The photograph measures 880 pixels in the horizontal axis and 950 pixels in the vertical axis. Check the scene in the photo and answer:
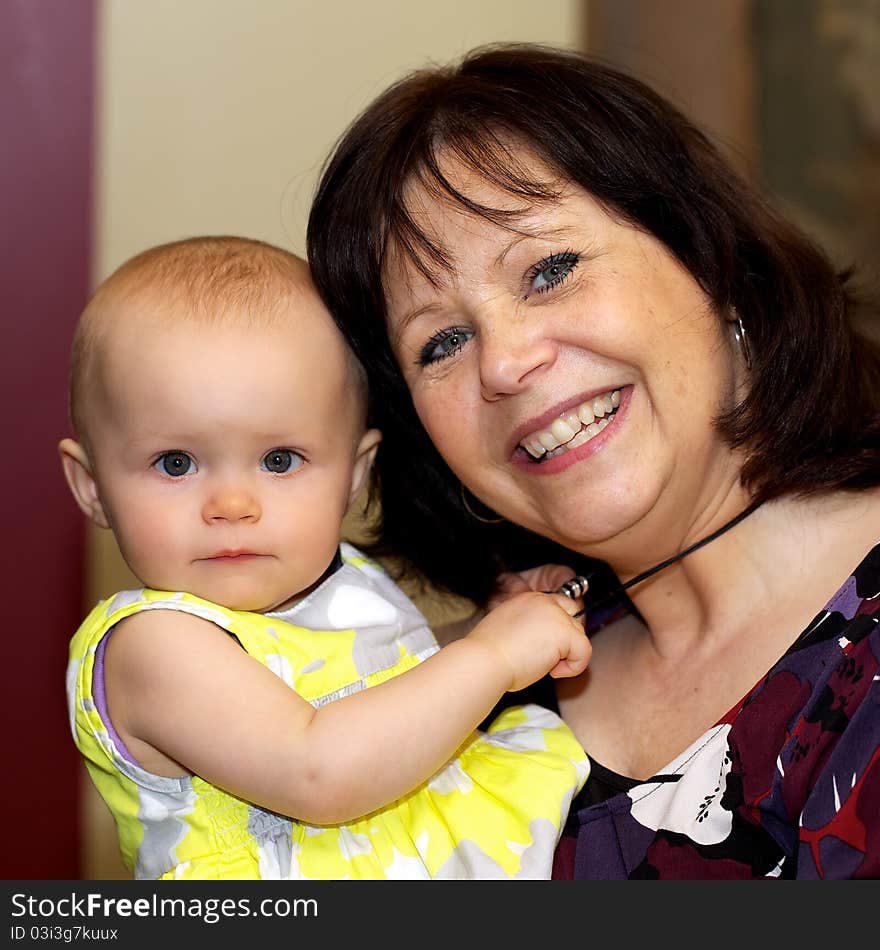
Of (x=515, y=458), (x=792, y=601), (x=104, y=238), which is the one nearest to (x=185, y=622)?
(x=515, y=458)

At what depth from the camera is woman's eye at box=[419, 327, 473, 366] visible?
144 centimetres

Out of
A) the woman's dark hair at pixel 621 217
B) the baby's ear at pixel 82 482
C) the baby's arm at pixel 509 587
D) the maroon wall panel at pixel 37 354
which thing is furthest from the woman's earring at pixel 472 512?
the maroon wall panel at pixel 37 354

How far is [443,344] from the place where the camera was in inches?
57.4

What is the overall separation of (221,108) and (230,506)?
1.29 meters

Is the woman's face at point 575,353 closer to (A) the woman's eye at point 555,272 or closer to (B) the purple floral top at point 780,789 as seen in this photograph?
(A) the woman's eye at point 555,272

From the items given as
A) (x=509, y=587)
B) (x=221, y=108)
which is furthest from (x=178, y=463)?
(x=221, y=108)

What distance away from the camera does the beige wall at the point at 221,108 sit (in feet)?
7.33

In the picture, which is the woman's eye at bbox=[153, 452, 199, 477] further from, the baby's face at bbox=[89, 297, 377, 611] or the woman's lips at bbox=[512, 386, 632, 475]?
the woman's lips at bbox=[512, 386, 632, 475]

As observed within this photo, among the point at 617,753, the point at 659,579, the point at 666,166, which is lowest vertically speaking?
the point at 617,753

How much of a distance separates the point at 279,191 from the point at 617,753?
137cm

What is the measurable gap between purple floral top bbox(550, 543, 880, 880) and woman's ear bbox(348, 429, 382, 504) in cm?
49

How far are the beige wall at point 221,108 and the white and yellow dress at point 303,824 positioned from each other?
0.79 meters

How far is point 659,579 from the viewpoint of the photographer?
1.55m

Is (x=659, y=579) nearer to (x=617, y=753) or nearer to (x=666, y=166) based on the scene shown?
(x=617, y=753)
